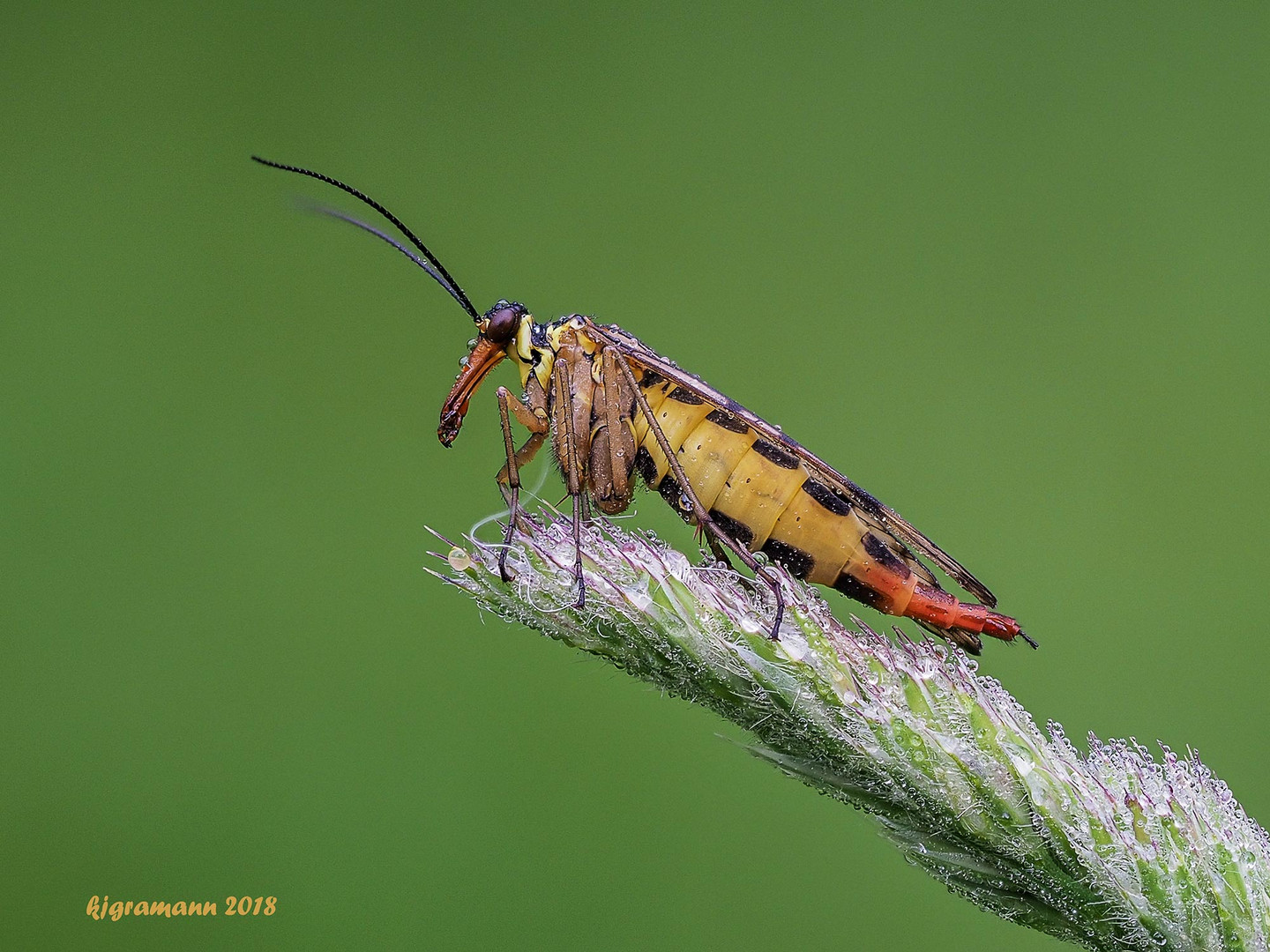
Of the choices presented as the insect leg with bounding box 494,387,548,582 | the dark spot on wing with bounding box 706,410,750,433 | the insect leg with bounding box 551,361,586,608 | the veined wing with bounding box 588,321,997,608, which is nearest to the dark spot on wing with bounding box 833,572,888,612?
the veined wing with bounding box 588,321,997,608

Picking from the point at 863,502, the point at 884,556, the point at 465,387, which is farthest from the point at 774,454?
the point at 465,387

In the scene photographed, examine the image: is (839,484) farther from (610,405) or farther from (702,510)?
(610,405)

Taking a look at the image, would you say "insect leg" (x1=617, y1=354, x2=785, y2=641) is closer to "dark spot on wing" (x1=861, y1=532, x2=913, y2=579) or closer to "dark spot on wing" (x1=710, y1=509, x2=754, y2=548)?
"dark spot on wing" (x1=710, y1=509, x2=754, y2=548)

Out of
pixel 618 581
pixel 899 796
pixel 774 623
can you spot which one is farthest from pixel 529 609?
pixel 899 796

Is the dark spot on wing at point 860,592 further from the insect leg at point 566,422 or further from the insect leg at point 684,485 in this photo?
the insect leg at point 566,422

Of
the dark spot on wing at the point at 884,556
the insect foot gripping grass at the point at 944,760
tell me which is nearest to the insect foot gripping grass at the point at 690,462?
the dark spot on wing at the point at 884,556
